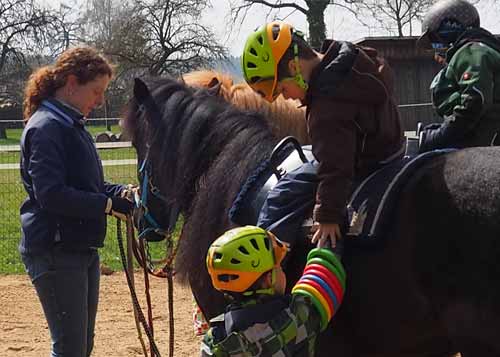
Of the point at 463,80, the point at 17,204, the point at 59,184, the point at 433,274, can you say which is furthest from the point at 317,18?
the point at 433,274

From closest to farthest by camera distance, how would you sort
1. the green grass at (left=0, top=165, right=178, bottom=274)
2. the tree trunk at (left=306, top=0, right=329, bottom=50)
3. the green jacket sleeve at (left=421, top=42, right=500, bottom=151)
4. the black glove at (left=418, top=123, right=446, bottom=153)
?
the green jacket sleeve at (left=421, top=42, right=500, bottom=151)
the black glove at (left=418, top=123, right=446, bottom=153)
the green grass at (left=0, top=165, right=178, bottom=274)
the tree trunk at (left=306, top=0, right=329, bottom=50)

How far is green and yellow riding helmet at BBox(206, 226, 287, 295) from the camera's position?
2.49m

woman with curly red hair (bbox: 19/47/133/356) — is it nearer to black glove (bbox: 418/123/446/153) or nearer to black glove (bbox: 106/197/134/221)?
black glove (bbox: 106/197/134/221)

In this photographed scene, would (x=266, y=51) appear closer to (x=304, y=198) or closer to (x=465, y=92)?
(x=304, y=198)

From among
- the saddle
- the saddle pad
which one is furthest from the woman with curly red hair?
the saddle pad

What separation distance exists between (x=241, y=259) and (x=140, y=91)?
5.85 feet

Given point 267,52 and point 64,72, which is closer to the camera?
point 267,52

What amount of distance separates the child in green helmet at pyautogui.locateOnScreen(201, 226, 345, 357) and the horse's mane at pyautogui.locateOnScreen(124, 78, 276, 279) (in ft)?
2.89

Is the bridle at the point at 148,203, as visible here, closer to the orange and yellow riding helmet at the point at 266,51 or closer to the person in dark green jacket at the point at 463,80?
the orange and yellow riding helmet at the point at 266,51

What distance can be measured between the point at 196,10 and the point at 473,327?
991 inches

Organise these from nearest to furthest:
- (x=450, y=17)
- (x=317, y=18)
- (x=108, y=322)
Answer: (x=450, y=17), (x=108, y=322), (x=317, y=18)

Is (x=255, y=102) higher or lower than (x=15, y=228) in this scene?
higher

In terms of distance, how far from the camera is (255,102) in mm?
4770

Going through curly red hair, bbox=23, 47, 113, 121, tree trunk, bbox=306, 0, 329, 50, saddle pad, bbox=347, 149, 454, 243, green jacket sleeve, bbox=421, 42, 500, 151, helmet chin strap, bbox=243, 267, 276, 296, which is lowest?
helmet chin strap, bbox=243, 267, 276, 296
